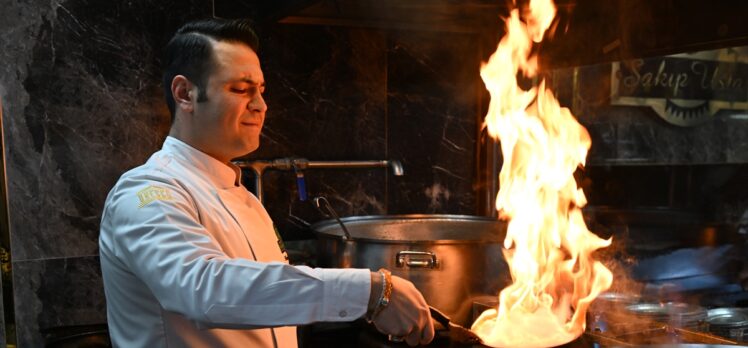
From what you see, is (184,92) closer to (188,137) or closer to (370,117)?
(188,137)

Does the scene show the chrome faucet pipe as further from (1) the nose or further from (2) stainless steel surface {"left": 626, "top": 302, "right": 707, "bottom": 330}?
(2) stainless steel surface {"left": 626, "top": 302, "right": 707, "bottom": 330}

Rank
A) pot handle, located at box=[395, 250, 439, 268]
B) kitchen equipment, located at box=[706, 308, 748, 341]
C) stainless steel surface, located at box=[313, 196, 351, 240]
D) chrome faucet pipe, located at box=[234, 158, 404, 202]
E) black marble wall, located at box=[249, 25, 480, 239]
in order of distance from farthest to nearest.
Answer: black marble wall, located at box=[249, 25, 480, 239]
chrome faucet pipe, located at box=[234, 158, 404, 202]
stainless steel surface, located at box=[313, 196, 351, 240]
pot handle, located at box=[395, 250, 439, 268]
kitchen equipment, located at box=[706, 308, 748, 341]

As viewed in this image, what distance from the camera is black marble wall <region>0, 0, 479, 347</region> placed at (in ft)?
6.81

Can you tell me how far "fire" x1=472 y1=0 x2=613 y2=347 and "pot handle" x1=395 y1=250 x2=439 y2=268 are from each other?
21 centimetres

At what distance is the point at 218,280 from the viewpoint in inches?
37.6

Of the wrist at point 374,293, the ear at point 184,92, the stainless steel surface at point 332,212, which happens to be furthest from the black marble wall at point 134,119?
the wrist at point 374,293

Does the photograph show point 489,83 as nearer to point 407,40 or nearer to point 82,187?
point 407,40

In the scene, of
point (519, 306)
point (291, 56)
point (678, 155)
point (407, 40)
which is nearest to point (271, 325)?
point (519, 306)

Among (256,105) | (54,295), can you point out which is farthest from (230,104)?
(54,295)

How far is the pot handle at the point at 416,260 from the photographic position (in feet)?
5.72

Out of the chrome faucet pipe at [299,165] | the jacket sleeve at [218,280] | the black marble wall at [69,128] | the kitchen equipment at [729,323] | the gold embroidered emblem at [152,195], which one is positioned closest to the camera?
the jacket sleeve at [218,280]

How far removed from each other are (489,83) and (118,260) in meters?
1.63

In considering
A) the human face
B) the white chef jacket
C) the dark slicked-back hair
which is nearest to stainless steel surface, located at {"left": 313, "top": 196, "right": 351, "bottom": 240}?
the white chef jacket

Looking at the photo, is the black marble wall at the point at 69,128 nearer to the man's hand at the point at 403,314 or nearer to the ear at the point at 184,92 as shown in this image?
the ear at the point at 184,92
